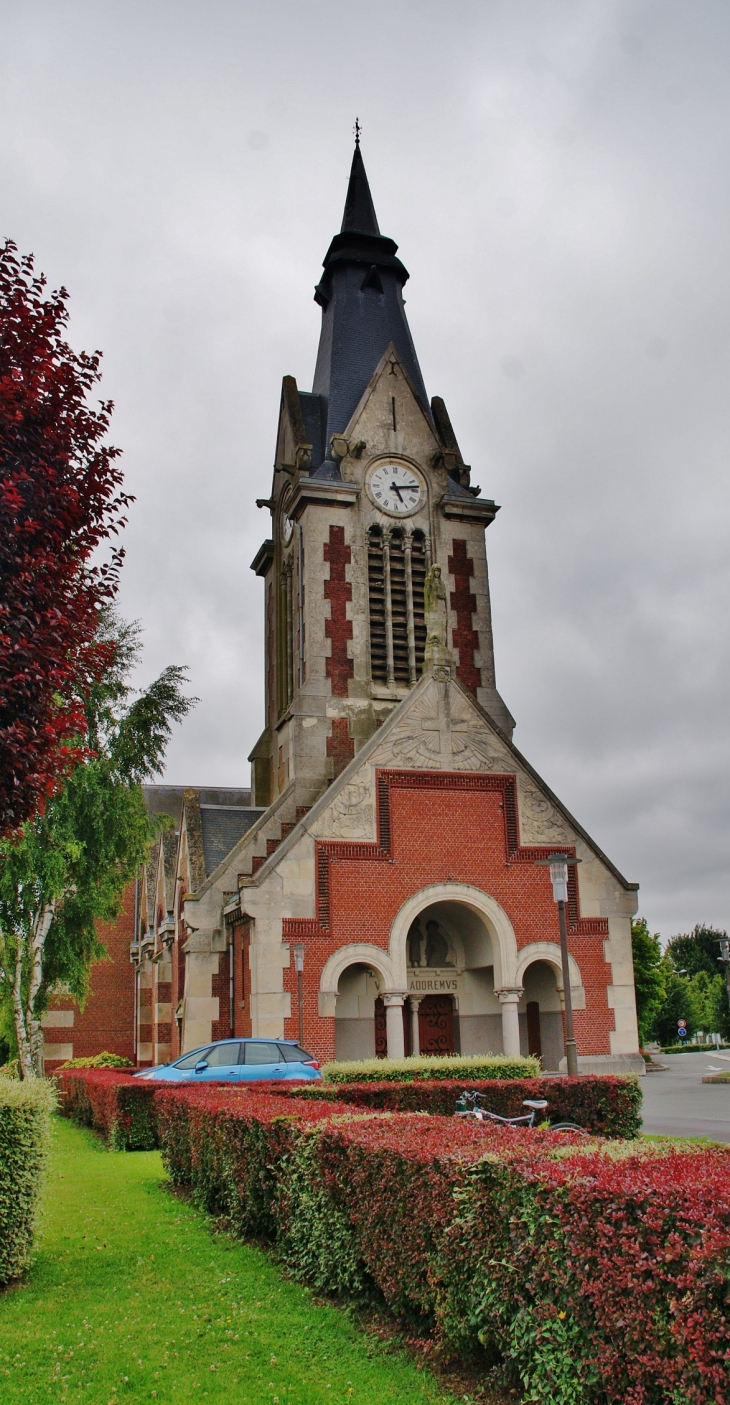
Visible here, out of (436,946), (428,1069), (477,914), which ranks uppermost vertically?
(477,914)

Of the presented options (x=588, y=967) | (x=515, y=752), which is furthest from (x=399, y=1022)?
(x=515, y=752)

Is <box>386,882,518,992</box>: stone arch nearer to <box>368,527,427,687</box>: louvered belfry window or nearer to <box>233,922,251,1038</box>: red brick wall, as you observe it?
<box>233,922,251,1038</box>: red brick wall

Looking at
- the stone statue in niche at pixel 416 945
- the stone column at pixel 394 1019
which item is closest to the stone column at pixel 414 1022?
the stone statue in niche at pixel 416 945

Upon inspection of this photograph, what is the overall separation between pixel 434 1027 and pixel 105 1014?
70.0 ft

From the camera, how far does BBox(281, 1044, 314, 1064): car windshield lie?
1908cm

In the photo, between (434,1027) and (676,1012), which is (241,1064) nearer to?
(434,1027)

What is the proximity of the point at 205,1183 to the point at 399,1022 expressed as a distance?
14141 mm

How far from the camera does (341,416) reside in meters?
34.7

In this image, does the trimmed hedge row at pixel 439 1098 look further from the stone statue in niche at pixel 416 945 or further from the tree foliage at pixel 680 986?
the tree foliage at pixel 680 986

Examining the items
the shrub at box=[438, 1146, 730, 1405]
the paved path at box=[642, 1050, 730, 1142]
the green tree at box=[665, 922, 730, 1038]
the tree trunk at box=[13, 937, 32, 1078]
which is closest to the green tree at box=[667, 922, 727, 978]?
the green tree at box=[665, 922, 730, 1038]

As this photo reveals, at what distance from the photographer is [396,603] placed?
1286 inches

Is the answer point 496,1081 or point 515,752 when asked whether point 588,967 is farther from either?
point 496,1081

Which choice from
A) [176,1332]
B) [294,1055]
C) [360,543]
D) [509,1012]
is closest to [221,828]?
[360,543]

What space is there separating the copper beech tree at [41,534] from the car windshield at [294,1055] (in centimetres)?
1059
